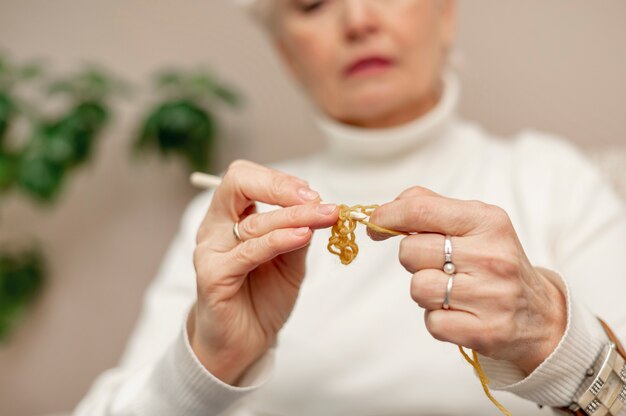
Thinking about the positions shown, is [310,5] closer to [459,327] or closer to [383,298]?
[383,298]

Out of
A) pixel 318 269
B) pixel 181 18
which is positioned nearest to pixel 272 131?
pixel 181 18

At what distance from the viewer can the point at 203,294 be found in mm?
653

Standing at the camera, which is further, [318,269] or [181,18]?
[181,18]

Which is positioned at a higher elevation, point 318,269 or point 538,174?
point 538,174

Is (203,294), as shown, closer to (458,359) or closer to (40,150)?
(458,359)

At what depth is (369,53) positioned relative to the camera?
3.11 feet

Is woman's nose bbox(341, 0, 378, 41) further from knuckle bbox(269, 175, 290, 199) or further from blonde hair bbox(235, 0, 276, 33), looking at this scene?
knuckle bbox(269, 175, 290, 199)

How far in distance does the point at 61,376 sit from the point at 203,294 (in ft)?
4.50

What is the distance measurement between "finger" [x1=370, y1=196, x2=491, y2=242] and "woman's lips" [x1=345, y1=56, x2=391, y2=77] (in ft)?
1.49

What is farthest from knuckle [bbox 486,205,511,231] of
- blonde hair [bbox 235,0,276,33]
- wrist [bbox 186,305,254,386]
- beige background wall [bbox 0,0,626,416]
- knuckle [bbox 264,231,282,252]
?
beige background wall [bbox 0,0,626,416]

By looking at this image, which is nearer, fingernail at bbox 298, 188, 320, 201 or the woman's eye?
fingernail at bbox 298, 188, 320, 201

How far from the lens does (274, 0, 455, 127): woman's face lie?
0.95m

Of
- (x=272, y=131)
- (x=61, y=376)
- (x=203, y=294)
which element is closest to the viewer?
(x=203, y=294)

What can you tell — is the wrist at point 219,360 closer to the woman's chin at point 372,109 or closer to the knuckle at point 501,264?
the knuckle at point 501,264
